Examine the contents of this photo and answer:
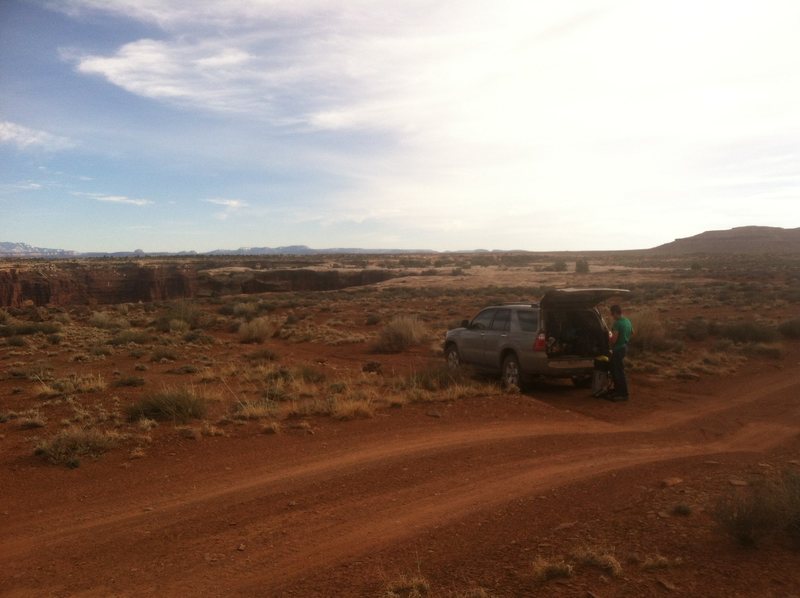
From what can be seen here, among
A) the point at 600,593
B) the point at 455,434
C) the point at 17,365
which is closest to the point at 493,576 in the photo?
the point at 600,593

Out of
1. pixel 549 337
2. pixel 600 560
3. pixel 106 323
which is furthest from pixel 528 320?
pixel 106 323

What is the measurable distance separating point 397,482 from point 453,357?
7.90 meters

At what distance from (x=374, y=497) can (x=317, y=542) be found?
1.21 metres

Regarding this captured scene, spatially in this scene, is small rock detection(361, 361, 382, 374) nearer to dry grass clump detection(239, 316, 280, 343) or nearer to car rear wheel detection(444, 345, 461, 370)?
car rear wheel detection(444, 345, 461, 370)

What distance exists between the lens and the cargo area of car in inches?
494

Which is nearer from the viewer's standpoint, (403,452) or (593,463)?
(593,463)

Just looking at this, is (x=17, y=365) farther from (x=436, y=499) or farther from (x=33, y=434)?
(x=436, y=499)

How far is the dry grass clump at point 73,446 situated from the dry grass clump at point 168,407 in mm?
1397

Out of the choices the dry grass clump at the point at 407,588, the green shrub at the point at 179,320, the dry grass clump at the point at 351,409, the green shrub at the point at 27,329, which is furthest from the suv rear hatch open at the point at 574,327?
the green shrub at the point at 27,329

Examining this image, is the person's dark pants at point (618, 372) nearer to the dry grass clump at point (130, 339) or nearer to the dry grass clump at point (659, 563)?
the dry grass clump at point (659, 563)

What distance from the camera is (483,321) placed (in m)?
13.9

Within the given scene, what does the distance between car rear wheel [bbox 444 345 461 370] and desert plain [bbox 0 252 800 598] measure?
0.99 meters

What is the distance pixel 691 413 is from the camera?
35.8ft

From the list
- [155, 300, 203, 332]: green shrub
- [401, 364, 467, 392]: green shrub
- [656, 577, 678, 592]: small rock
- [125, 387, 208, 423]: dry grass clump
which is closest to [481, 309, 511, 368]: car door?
[401, 364, 467, 392]: green shrub
